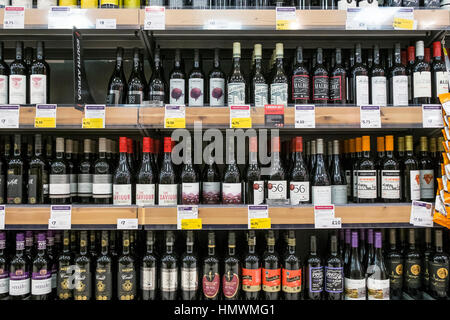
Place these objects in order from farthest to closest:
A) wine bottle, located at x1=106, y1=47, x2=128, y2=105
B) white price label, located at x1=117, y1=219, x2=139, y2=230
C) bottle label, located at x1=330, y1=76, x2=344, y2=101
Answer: wine bottle, located at x1=106, y1=47, x2=128, y2=105
bottle label, located at x1=330, y1=76, x2=344, y2=101
white price label, located at x1=117, y1=219, x2=139, y2=230

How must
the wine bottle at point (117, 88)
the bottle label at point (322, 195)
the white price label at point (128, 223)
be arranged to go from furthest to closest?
the wine bottle at point (117, 88), the bottle label at point (322, 195), the white price label at point (128, 223)

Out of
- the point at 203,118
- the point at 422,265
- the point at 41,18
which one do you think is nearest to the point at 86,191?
the point at 203,118

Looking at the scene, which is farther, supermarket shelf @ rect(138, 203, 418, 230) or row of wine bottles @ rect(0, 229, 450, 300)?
row of wine bottles @ rect(0, 229, 450, 300)

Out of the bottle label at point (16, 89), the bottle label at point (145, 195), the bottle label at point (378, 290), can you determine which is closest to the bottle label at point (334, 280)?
the bottle label at point (378, 290)

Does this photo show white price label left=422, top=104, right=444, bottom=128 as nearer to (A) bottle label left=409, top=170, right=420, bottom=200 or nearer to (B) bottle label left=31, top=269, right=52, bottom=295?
(A) bottle label left=409, top=170, right=420, bottom=200

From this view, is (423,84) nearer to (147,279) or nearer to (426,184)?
(426,184)

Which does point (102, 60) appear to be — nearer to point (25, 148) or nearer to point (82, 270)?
point (25, 148)

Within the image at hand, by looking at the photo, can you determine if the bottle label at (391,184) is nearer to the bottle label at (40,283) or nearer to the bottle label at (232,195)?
the bottle label at (232,195)

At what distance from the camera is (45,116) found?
1354 mm

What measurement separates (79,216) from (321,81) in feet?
4.17

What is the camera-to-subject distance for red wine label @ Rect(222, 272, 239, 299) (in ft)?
4.75

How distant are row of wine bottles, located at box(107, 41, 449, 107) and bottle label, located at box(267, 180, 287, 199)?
37cm

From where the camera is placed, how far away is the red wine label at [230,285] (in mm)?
1448

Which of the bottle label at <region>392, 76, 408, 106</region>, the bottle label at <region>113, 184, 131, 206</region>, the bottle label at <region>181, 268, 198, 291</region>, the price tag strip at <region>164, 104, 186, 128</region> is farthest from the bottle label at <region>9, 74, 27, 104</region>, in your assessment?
the bottle label at <region>392, 76, 408, 106</region>
